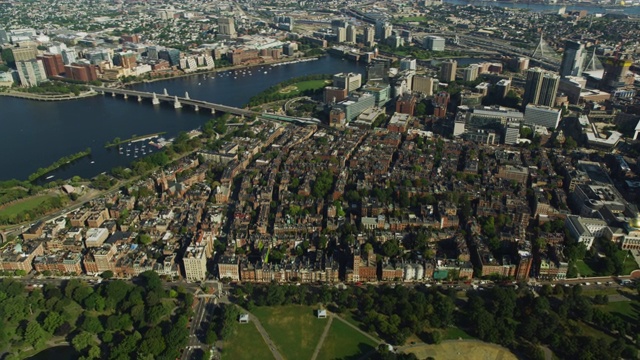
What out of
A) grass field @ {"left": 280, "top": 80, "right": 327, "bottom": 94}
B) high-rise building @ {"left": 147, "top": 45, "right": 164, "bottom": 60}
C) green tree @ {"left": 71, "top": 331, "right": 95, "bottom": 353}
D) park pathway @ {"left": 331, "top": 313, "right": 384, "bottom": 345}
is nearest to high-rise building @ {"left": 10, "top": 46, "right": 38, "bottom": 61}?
high-rise building @ {"left": 147, "top": 45, "right": 164, "bottom": 60}

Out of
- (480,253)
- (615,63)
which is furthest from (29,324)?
(615,63)

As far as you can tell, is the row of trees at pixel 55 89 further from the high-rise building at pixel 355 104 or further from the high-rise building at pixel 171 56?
the high-rise building at pixel 355 104

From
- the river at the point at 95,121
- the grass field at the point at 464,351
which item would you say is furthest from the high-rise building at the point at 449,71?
the grass field at the point at 464,351

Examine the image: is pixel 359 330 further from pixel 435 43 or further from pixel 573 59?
pixel 435 43

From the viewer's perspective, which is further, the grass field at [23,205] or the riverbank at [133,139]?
the riverbank at [133,139]

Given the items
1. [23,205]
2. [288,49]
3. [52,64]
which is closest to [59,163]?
[23,205]

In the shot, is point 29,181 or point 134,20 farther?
point 134,20

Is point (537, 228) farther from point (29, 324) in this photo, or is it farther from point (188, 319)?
point (29, 324)

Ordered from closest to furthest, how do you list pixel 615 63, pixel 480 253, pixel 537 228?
pixel 480 253
pixel 537 228
pixel 615 63
